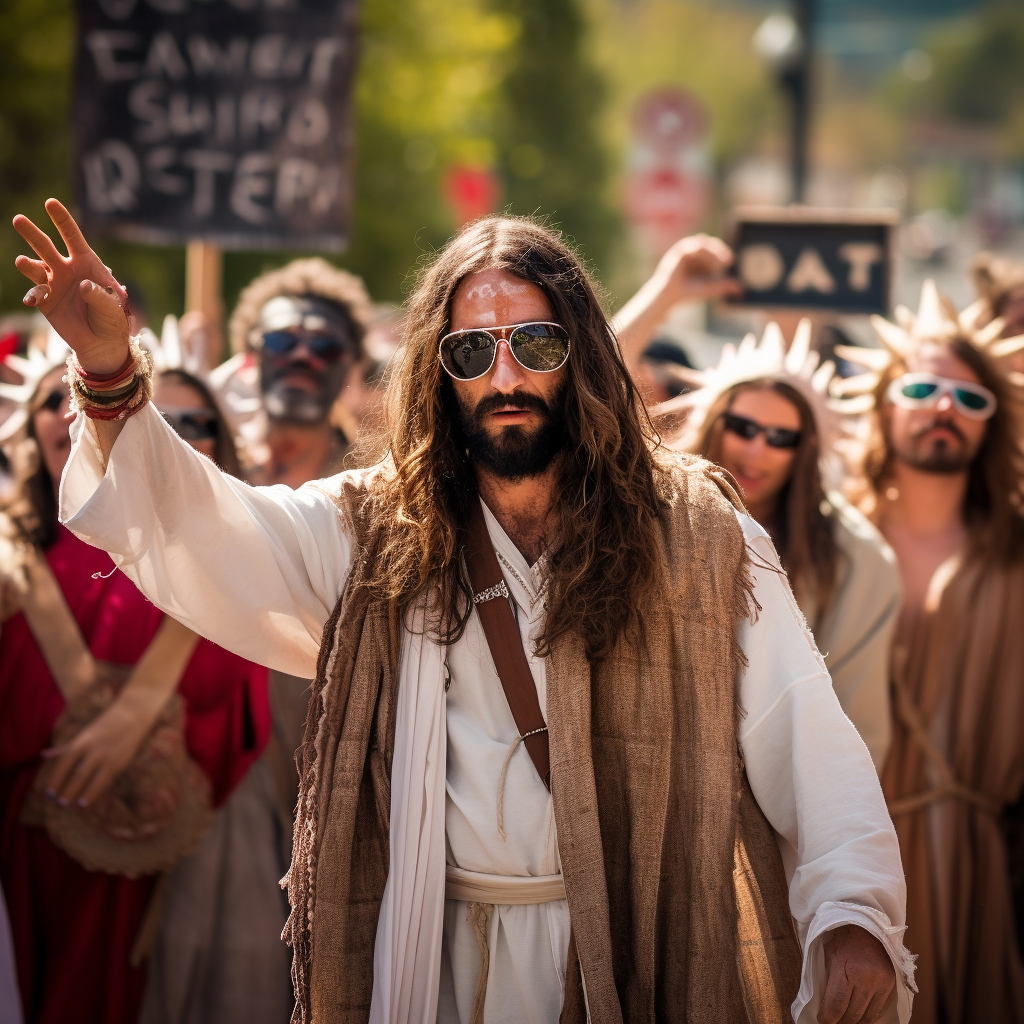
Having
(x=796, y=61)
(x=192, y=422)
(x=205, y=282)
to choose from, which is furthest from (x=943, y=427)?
(x=796, y=61)

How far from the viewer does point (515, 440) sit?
2.92m

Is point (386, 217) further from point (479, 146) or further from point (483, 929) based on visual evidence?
point (483, 929)

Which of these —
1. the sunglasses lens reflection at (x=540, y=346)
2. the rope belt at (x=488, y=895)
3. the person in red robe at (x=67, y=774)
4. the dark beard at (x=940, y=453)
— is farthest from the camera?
the dark beard at (x=940, y=453)

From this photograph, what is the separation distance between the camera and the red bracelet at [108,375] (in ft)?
8.04

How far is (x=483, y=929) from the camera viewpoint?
274cm

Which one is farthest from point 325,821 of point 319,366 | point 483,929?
point 319,366

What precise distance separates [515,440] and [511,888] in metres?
0.99

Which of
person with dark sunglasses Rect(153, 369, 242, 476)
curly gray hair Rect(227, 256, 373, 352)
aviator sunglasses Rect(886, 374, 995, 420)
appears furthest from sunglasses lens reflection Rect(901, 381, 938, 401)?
person with dark sunglasses Rect(153, 369, 242, 476)

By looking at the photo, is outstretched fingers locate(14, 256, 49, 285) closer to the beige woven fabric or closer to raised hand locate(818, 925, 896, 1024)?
raised hand locate(818, 925, 896, 1024)

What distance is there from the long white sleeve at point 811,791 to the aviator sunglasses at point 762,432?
1493 mm

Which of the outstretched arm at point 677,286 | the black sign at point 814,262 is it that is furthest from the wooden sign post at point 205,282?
the black sign at point 814,262

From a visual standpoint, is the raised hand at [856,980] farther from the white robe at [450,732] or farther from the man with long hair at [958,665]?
the man with long hair at [958,665]

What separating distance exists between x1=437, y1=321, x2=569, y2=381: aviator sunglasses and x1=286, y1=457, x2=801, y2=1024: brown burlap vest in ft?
1.68

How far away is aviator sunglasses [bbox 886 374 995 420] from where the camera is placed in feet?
15.3
